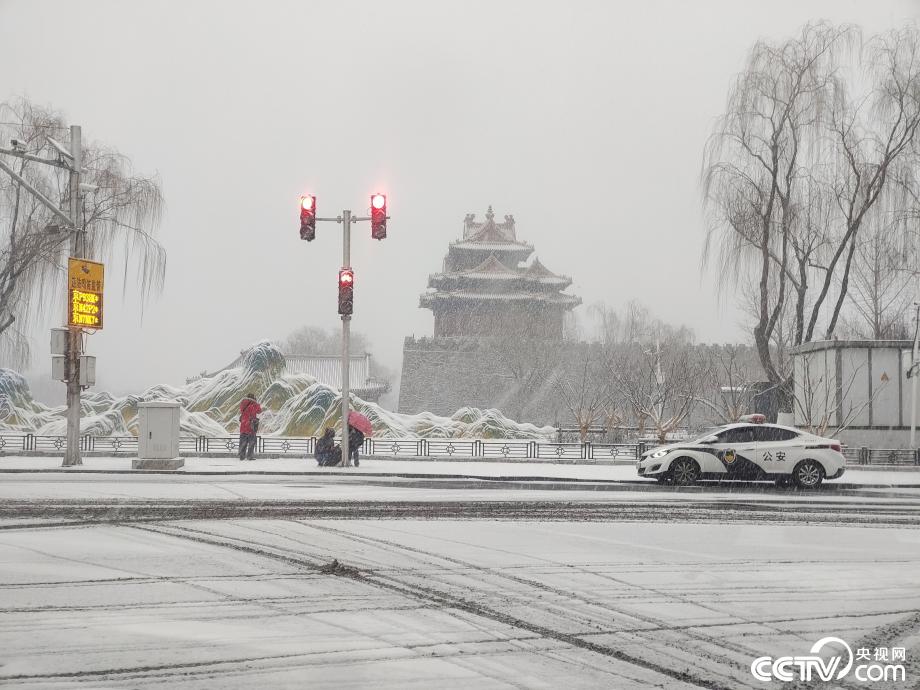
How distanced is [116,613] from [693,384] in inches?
1663

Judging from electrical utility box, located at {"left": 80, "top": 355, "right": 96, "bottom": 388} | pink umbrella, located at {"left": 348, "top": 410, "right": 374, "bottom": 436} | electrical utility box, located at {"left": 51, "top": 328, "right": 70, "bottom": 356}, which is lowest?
pink umbrella, located at {"left": 348, "top": 410, "right": 374, "bottom": 436}

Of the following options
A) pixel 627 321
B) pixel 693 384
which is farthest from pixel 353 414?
pixel 627 321

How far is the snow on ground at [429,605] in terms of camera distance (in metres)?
4.92

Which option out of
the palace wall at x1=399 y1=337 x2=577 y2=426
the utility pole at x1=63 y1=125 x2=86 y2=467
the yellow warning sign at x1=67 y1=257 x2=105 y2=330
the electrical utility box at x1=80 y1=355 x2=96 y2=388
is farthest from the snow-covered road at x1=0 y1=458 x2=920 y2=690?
the palace wall at x1=399 y1=337 x2=577 y2=426

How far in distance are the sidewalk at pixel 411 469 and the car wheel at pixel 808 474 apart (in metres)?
0.64

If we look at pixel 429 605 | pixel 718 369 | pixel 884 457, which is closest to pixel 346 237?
pixel 884 457

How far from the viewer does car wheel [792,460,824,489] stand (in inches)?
666

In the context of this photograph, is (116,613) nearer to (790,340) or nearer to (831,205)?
(831,205)

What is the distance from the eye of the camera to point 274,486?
1551 centimetres

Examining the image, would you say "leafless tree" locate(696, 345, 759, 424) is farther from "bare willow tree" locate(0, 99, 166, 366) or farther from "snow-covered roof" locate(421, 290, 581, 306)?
"bare willow tree" locate(0, 99, 166, 366)

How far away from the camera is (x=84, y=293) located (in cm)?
1906

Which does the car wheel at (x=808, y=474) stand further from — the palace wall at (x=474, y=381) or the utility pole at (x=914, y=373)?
the palace wall at (x=474, y=381)

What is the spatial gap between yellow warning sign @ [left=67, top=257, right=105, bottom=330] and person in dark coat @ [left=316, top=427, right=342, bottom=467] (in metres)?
5.29

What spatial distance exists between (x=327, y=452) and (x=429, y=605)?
14774 mm
